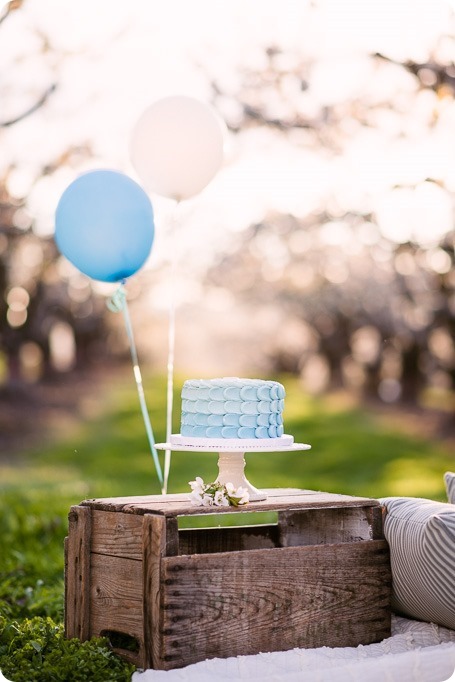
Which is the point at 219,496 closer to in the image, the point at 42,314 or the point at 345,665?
the point at 345,665

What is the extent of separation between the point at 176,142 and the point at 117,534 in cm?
162

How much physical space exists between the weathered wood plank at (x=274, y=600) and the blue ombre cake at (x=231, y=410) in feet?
1.22

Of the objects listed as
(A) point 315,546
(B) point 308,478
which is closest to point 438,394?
(B) point 308,478

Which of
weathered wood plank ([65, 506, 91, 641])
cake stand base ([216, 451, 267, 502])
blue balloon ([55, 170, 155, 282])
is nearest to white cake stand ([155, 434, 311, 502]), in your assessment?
cake stand base ([216, 451, 267, 502])

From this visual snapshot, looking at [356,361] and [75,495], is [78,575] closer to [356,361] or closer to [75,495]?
[75,495]

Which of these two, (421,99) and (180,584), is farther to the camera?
(421,99)

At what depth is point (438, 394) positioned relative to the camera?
15625mm

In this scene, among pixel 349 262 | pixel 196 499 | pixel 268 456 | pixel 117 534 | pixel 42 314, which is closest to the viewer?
pixel 196 499

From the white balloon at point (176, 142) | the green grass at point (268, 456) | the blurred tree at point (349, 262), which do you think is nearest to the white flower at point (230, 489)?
the white balloon at point (176, 142)

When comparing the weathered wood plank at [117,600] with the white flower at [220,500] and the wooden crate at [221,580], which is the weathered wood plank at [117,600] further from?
the white flower at [220,500]

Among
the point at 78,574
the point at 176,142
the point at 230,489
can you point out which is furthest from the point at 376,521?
the point at 176,142

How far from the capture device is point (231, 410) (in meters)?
3.04

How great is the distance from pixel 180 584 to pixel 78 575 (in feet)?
1.58

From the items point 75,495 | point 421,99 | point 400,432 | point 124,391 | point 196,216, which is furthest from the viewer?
Result: point 124,391
